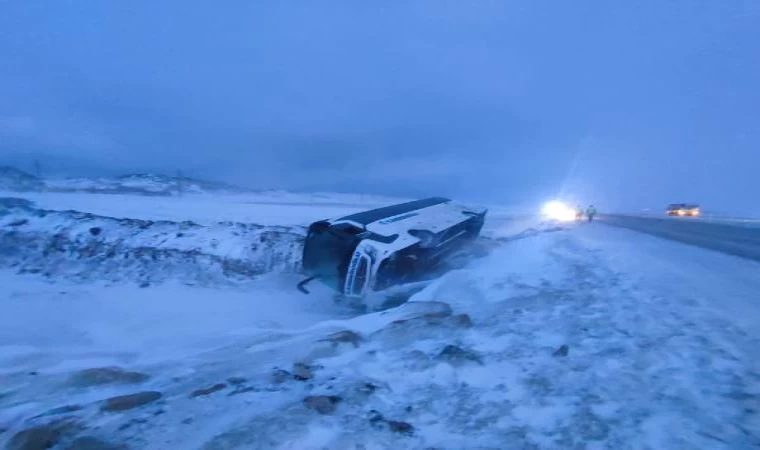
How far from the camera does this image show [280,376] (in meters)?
4.56

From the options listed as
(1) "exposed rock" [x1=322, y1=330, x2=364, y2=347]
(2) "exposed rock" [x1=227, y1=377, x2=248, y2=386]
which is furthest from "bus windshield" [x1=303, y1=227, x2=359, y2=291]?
(2) "exposed rock" [x1=227, y1=377, x2=248, y2=386]

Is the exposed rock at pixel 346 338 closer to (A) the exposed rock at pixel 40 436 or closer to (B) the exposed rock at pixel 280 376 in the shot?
(B) the exposed rock at pixel 280 376

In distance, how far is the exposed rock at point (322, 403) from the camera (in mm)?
3602

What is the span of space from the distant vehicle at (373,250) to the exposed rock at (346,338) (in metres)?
3.39

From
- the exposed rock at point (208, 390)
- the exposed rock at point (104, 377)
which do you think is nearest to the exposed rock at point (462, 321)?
→ the exposed rock at point (208, 390)

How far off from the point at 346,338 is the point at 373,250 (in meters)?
3.89

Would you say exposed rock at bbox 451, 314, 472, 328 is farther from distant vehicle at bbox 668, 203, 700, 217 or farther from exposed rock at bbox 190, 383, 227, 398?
distant vehicle at bbox 668, 203, 700, 217

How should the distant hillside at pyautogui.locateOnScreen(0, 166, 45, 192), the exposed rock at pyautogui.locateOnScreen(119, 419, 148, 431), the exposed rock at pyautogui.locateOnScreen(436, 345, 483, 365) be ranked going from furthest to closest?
the distant hillside at pyautogui.locateOnScreen(0, 166, 45, 192) < the exposed rock at pyautogui.locateOnScreen(436, 345, 483, 365) < the exposed rock at pyautogui.locateOnScreen(119, 419, 148, 431)

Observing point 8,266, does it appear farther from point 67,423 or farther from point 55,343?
point 67,423

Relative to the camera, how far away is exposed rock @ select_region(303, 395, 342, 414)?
3602 millimetres

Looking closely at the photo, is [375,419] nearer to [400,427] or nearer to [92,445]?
[400,427]

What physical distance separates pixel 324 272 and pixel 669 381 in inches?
312

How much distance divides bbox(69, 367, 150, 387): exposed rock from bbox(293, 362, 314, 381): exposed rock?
6.73ft

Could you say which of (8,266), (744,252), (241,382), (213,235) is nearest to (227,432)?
(241,382)
